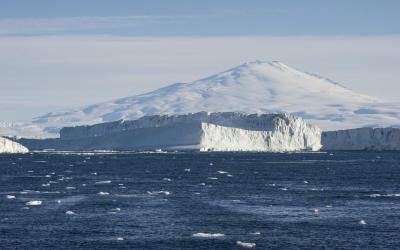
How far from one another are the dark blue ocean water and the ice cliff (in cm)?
6797

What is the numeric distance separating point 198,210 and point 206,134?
106 m

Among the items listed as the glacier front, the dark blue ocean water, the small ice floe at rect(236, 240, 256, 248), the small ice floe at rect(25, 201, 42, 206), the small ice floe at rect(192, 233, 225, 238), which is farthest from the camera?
the glacier front

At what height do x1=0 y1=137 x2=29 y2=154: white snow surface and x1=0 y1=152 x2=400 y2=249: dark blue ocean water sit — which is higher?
x1=0 y1=137 x2=29 y2=154: white snow surface

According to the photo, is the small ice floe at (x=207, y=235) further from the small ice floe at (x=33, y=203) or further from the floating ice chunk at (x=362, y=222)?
the small ice floe at (x=33, y=203)

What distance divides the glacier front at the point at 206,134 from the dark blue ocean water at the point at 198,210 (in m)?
62.4

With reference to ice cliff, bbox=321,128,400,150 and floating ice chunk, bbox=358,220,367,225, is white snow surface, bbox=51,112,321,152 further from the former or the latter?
floating ice chunk, bbox=358,220,367,225

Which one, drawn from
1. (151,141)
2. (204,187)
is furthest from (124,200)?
(151,141)

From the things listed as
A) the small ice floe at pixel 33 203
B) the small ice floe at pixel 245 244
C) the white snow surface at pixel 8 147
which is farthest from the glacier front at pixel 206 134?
the small ice floe at pixel 245 244

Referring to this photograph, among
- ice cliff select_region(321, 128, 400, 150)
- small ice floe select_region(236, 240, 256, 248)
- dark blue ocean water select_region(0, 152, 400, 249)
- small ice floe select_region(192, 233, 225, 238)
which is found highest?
ice cliff select_region(321, 128, 400, 150)

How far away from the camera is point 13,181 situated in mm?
95188

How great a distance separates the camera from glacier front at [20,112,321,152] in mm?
173750

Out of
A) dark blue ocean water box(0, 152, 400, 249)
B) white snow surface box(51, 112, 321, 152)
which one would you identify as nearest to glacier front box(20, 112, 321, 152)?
white snow surface box(51, 112, 321, 152)

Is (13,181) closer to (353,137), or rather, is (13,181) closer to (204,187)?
(204,187)

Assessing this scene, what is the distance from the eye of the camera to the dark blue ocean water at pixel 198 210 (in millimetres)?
52719
